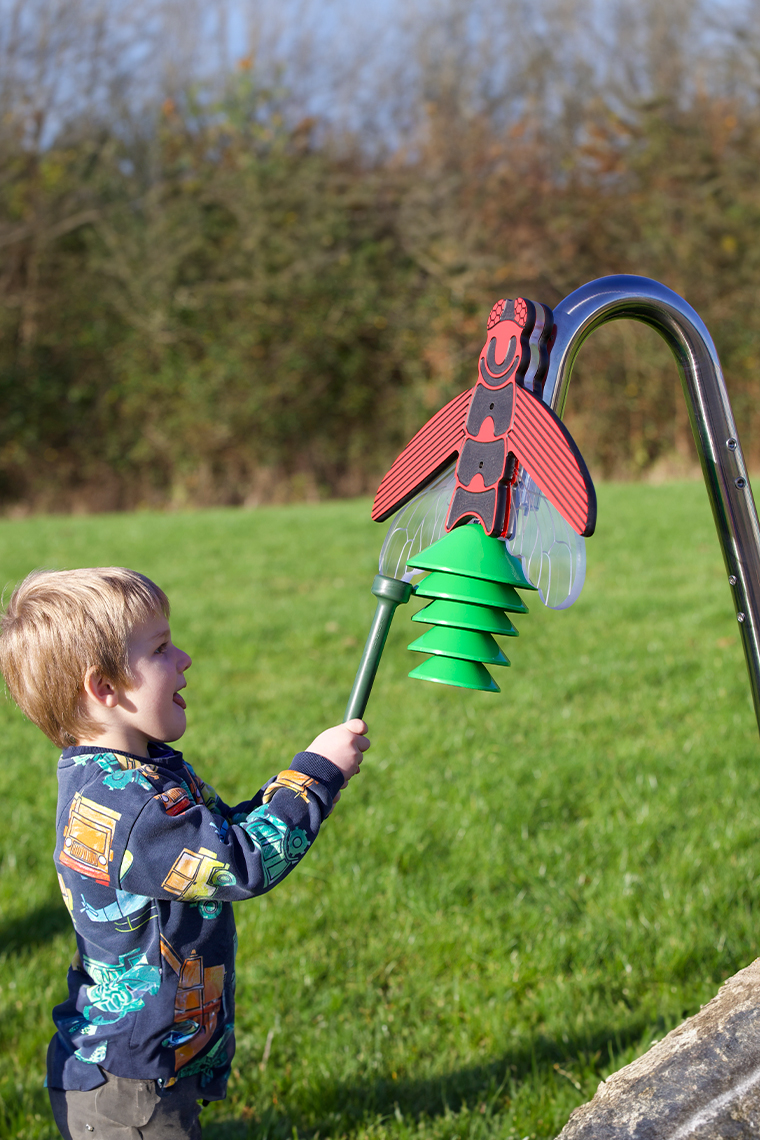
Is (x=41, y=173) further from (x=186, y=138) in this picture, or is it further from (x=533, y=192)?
(x=533, y=192)

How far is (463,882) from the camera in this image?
309cm

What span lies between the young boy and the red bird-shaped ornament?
458 mm

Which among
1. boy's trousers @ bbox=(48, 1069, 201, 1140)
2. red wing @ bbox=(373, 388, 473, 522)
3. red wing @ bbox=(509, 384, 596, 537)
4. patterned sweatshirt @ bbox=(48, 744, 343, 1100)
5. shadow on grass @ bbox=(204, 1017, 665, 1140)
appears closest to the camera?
red wing @ bbox=(509, 384, 596, 537)

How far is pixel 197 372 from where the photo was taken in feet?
48.0

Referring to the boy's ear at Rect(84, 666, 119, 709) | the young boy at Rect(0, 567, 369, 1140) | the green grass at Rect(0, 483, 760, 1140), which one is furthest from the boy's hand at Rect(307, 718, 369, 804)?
the green grass at Rect(0, 483, 760, 1140)

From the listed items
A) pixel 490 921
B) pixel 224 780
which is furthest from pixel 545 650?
pixel 490 921

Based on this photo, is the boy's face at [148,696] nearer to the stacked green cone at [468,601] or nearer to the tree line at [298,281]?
the stacked green cone at [468,601]

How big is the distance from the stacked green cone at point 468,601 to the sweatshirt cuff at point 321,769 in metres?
0.38

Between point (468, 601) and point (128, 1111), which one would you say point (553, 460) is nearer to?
point (468, 601)

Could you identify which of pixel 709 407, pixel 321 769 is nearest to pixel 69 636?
pixel 321 769

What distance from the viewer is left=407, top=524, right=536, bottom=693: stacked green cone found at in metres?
1.18

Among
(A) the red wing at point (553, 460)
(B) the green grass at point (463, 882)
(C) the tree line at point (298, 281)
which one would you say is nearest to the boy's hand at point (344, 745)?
(A) the red wing at point (553, 460)

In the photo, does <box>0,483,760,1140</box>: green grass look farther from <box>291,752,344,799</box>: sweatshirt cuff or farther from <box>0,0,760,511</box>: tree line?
Result: <box>0,0,760,511</box>: tree line

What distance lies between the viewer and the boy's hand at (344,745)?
4.97 feet
